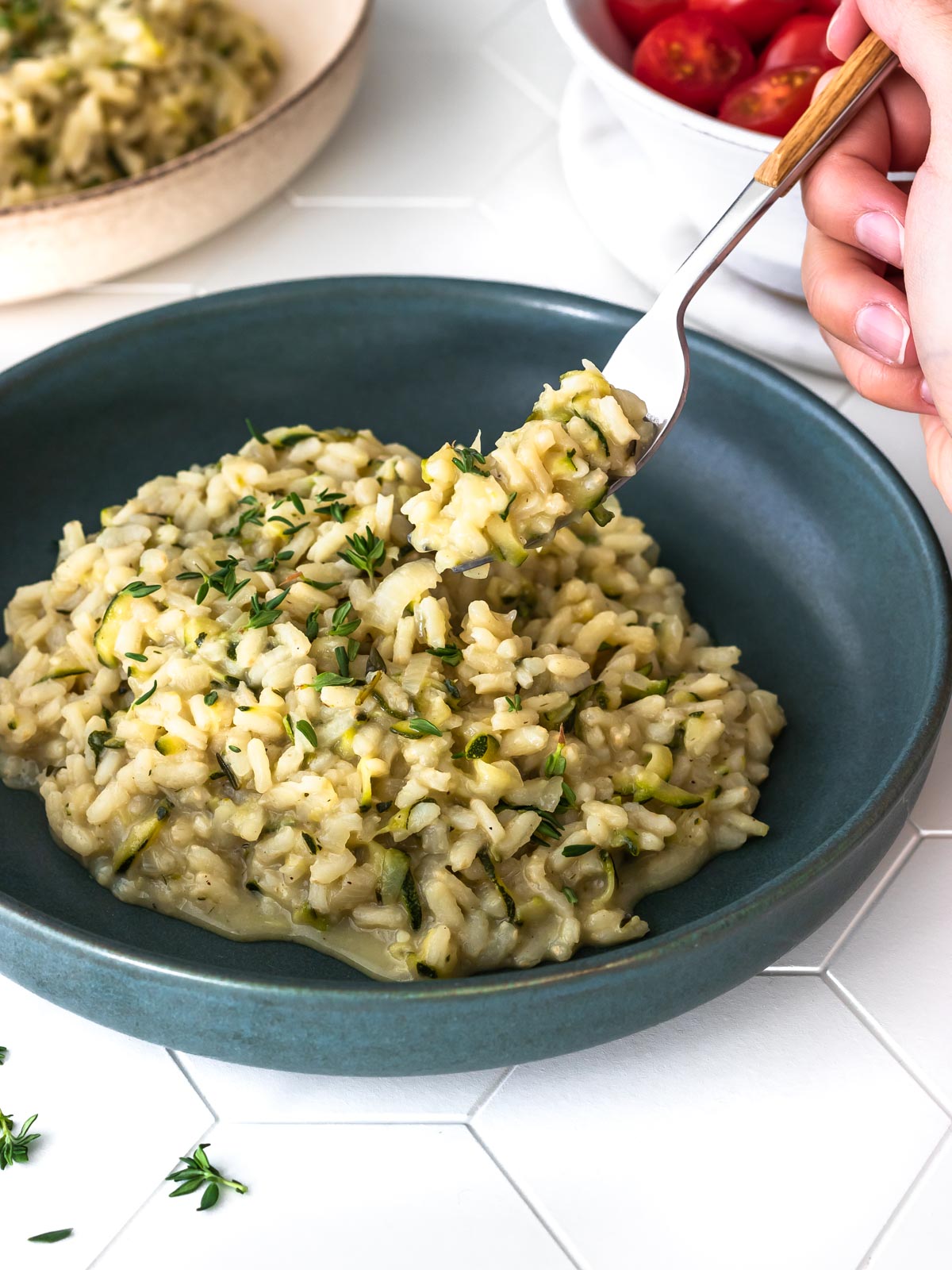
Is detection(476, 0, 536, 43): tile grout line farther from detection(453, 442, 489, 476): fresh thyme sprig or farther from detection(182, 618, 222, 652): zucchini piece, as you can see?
detection(182, 618, 222, 652): zucchini piece

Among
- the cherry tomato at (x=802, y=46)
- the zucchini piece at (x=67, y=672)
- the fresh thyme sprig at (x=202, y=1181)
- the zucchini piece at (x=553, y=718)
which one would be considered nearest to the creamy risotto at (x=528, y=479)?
the zucchini piece at (x=553, y=718)

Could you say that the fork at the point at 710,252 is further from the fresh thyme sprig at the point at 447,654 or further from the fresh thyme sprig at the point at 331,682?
the fresh thyme sprig at the point at 331,682

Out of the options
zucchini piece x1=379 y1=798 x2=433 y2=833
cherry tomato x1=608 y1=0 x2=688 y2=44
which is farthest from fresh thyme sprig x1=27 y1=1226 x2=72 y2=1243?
cherry tomato x1=608 y1=0 x2=688 y2=44

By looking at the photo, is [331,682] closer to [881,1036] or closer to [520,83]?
[881,1036]

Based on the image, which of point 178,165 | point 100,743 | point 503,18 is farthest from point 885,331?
point 503,18

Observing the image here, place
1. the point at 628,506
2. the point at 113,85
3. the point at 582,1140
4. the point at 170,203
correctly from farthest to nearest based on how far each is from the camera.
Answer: the point at 113,85
the point at 170,203
the point at 628,506
the point at 582,1140

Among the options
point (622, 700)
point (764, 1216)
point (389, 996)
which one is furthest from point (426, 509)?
point (764, 1216)

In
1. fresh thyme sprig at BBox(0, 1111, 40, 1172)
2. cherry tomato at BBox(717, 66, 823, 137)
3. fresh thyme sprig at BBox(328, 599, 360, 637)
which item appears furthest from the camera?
cherry tomato at BBox(717, 66, 823, 137)
